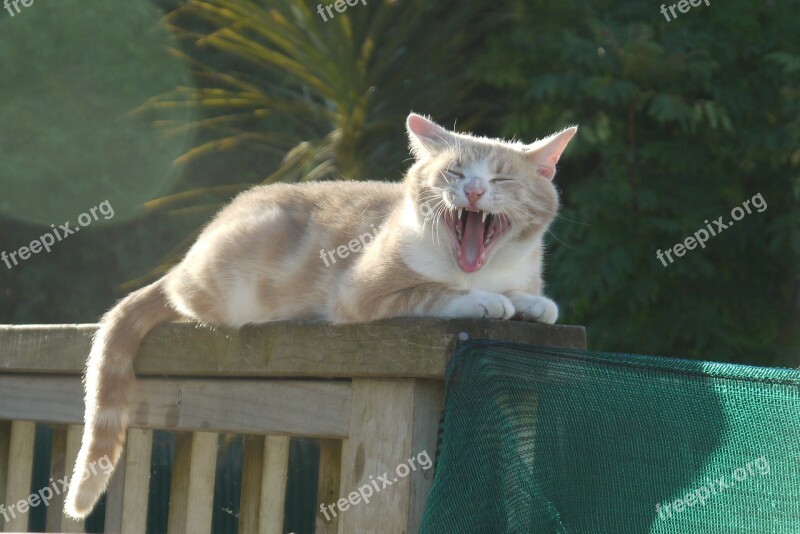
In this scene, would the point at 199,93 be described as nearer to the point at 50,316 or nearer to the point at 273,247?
the point at 273,247

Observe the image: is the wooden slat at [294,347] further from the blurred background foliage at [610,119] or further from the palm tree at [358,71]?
the palm tree at [358,71]

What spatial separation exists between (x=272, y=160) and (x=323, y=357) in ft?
24.5

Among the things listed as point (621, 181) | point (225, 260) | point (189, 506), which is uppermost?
point (621, 181)

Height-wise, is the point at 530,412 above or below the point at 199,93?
below

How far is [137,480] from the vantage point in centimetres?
257

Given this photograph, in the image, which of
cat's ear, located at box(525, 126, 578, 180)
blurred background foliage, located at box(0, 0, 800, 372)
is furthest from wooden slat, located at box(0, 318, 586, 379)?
blurred background foliage, located at box(0, 0, 800, 372)

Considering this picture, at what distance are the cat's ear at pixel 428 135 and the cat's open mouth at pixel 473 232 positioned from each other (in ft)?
0.98

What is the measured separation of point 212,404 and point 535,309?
2.47 feet

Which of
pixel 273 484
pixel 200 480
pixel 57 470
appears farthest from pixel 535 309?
pixel 57 470

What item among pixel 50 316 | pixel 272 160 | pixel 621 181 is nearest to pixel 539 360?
pixel 621 181

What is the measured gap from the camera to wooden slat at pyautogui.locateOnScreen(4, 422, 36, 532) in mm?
2867

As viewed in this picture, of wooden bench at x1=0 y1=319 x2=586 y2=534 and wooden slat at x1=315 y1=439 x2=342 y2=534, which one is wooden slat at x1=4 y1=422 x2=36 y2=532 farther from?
wooden slat at x1=315 y1=439 x2=342 y2=534

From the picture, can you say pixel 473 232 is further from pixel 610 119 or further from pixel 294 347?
pixel 610 119

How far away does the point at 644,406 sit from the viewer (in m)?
1.57
